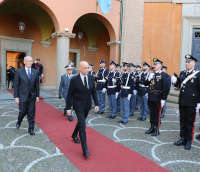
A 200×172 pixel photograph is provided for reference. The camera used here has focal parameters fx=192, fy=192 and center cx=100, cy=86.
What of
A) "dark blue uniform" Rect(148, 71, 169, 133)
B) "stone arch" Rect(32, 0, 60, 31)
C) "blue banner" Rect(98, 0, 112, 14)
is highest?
"blue banner" Rect(98, 0, 112, 14)

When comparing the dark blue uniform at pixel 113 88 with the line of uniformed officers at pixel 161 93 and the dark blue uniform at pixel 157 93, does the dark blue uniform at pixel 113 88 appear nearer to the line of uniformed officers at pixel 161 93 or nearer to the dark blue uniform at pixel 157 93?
the line of uniformed officers at pixel 161 93

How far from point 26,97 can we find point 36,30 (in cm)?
942

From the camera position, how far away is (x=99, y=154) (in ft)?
11.6

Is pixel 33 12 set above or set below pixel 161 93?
above

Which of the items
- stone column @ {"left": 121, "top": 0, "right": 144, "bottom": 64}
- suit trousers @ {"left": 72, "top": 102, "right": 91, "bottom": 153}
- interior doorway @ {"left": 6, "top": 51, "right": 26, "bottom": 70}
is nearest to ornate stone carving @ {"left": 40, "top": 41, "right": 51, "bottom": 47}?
interior doorway @ {"left": 6, "top": 51, "right": 26, "bottom": 70}

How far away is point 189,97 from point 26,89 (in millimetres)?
3513

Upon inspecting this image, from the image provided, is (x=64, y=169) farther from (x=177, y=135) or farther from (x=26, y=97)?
(x=177, y=135)

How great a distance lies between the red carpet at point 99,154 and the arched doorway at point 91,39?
9.66 metres

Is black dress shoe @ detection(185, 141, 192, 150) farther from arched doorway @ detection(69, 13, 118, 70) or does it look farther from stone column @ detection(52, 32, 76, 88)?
arched doorway @ detection(69, 13, 118, 70)

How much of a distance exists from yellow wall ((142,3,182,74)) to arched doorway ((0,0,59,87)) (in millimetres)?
5766

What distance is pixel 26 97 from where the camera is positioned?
4379 millimetres

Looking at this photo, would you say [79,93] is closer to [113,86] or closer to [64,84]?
[64,84]

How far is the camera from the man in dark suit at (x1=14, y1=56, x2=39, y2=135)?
434 cm

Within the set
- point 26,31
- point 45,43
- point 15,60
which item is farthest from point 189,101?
point 15,60
